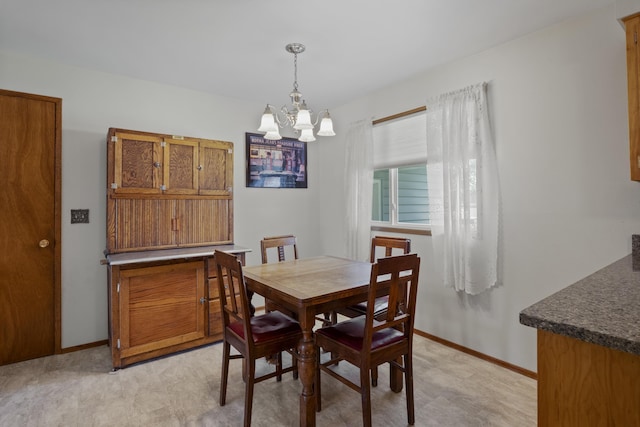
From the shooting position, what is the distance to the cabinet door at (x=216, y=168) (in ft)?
10.3

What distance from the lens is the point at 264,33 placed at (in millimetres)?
2312

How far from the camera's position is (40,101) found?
8.61 ft

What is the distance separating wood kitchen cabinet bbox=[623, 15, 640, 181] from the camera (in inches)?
65.6

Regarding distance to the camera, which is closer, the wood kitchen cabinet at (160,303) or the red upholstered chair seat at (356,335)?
the red upholstered chair seat at (356,335)

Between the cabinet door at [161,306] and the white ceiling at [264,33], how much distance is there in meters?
1.72

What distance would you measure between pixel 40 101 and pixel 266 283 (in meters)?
2.44

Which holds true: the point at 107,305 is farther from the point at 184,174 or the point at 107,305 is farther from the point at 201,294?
the point at 184,174

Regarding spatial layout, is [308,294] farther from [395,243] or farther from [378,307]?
[395,243]

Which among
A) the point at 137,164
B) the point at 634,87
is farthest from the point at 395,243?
the point at 137,164

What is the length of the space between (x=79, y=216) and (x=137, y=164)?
702 millimetres

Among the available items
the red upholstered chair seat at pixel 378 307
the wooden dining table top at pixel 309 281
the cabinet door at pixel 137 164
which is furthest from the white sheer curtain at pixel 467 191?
the cabinet door at pixel 137 164

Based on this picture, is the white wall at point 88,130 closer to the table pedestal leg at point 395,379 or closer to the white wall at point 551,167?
the table pedestal leg at point 395,379

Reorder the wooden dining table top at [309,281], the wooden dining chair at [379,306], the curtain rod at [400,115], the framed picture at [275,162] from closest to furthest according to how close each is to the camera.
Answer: the wooden dining table top at [309,281]
the wooden dining chair at [379,306]
the curtain rod at [400,115]
the framed picture at [275,162]

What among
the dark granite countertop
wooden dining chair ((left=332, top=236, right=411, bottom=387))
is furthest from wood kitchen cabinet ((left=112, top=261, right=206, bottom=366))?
the dark granite countertop
